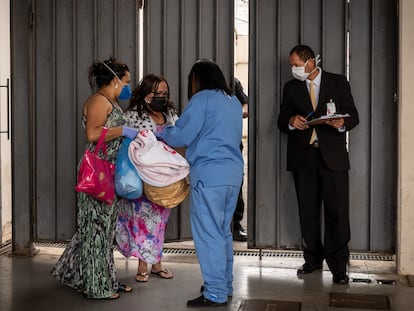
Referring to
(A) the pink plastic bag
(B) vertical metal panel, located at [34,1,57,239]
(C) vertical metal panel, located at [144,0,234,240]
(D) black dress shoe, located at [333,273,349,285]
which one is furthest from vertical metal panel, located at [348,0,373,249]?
(B) vertical metal panel, located at [34,1,57,239]

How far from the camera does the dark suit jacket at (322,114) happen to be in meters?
5.24

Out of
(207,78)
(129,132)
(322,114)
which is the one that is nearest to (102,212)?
(129,132)

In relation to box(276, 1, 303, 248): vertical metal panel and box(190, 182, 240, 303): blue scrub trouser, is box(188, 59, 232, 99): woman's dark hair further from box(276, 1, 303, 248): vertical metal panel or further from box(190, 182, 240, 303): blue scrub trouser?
box(276, 1, 303, 248): vertical metal panel

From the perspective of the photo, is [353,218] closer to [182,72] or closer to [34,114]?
[182,72]

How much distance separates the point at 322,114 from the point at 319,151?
0.93 ft

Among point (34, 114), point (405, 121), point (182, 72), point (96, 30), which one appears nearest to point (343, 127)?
point (405, 121)

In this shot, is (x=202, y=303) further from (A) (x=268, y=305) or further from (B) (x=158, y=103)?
(B) (x=158, y=103)

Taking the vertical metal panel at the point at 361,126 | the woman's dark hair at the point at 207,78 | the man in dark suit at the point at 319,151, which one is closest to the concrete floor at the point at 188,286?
the man in dark suit at the point at 319,151

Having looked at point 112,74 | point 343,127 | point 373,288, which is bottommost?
point 373,288

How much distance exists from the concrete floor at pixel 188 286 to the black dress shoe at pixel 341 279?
0.06m

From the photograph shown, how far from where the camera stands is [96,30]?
603cm

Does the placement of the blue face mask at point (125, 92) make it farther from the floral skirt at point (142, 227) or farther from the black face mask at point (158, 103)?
the floral skirt at point (142, 227)

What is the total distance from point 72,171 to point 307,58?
7.47 feet

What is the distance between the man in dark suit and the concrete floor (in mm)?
243
